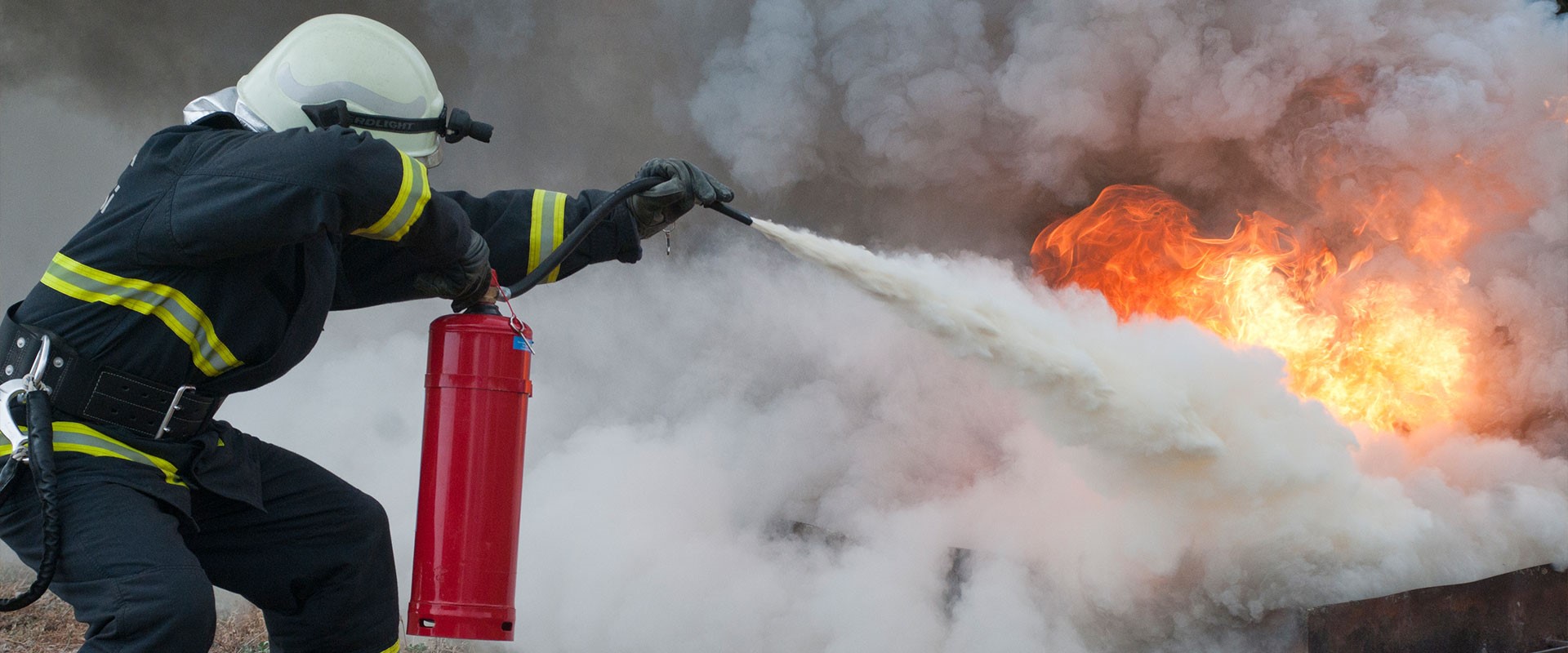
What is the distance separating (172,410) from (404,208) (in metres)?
0.63

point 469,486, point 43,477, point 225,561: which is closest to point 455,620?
point 469,486

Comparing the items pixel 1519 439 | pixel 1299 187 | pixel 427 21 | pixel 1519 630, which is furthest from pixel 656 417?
pixel 1519 439

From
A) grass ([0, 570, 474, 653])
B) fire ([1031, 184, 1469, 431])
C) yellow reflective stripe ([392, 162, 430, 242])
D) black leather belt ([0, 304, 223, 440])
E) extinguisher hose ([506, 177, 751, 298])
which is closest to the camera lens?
black leather belt ([0, 304, 223, 440])

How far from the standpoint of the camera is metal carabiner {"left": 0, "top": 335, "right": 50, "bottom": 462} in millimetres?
2254

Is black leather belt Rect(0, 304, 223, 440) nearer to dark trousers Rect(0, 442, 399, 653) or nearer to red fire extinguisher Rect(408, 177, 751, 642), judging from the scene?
dark trousers Rect(0, 442, 399, 653)

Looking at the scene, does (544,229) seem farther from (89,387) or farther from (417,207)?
(89,387)

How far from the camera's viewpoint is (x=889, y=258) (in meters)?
4.71

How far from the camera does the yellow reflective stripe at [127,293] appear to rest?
7.54ft

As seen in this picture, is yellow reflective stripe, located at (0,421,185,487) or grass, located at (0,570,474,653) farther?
grass, located at (0,570,474,653)

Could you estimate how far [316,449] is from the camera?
217 inches

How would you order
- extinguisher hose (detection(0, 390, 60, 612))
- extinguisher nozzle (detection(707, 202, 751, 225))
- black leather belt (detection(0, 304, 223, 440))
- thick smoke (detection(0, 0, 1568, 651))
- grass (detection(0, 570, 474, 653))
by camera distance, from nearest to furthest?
extinguisher hose (detection(0, 390, 60, 612)) → black leather belt (detection(0, 304, 223, 440)) → extinguisher nozzle (detection(707, 202, 751, 225)) → grass (detection(0, 570, 474, 653)) → thick smoke (detection(0, 0, 1568, 651))

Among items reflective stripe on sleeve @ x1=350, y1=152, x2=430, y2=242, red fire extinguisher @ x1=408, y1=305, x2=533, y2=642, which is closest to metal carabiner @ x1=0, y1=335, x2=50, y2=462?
reflective stripe on sleeve @ x1=350, y1=152, x2=430, y2=242

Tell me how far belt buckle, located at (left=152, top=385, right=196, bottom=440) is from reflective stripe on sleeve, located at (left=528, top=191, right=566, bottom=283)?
3.17 feet

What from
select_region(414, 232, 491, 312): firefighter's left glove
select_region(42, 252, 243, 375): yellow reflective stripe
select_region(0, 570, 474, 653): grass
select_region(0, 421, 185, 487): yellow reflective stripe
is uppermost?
select_region(414, 232, 491, 312): firefighter's left glove
